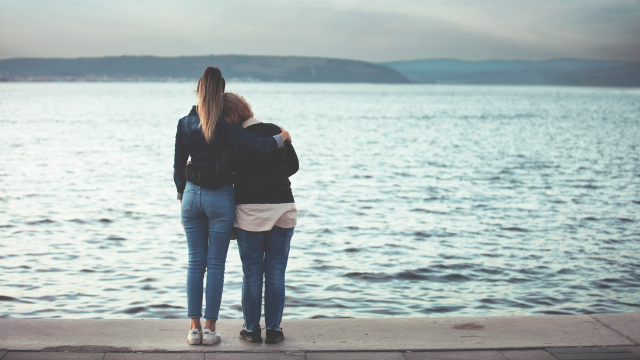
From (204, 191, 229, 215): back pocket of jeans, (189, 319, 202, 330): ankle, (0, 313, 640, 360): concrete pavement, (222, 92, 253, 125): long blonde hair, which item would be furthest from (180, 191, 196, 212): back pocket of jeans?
(0, 313, 640, 360): concrete pavement

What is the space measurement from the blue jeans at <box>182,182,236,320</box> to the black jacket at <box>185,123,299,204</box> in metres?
0.08

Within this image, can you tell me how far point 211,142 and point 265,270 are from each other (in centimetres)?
103

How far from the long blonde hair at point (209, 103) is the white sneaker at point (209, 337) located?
1.35 metres

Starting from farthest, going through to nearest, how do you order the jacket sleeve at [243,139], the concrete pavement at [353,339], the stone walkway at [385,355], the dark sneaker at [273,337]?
the dark sneaker at [273,337] → the jacket sleeve at [243,139] → the concrete pavement at [353,339] → the stone walkway at [385,355]

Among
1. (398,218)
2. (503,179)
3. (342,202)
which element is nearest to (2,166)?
(342,202)

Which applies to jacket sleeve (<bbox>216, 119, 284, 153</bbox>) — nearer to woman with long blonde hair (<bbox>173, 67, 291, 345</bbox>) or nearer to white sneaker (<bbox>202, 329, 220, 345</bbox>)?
woman with long blonde hair (<bbox>173, 67, 291, 345</bbox>)

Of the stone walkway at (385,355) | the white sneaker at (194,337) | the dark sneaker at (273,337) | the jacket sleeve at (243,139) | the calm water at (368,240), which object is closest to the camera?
the stone walkway at (385,355)

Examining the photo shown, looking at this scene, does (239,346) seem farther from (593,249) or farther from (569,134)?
(569,134)

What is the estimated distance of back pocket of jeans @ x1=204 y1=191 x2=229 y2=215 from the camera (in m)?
4.18

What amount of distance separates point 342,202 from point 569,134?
29.0 meters

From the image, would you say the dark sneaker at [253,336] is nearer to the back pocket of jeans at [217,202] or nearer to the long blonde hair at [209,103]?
the back pocket of jeans at [217,202]

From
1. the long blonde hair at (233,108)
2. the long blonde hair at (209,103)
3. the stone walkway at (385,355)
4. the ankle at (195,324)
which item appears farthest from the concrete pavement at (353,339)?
the long blonde hair at (233,108)

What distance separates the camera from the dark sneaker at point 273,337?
171 inches

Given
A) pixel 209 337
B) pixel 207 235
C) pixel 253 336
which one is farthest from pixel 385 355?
pixel 207 235
